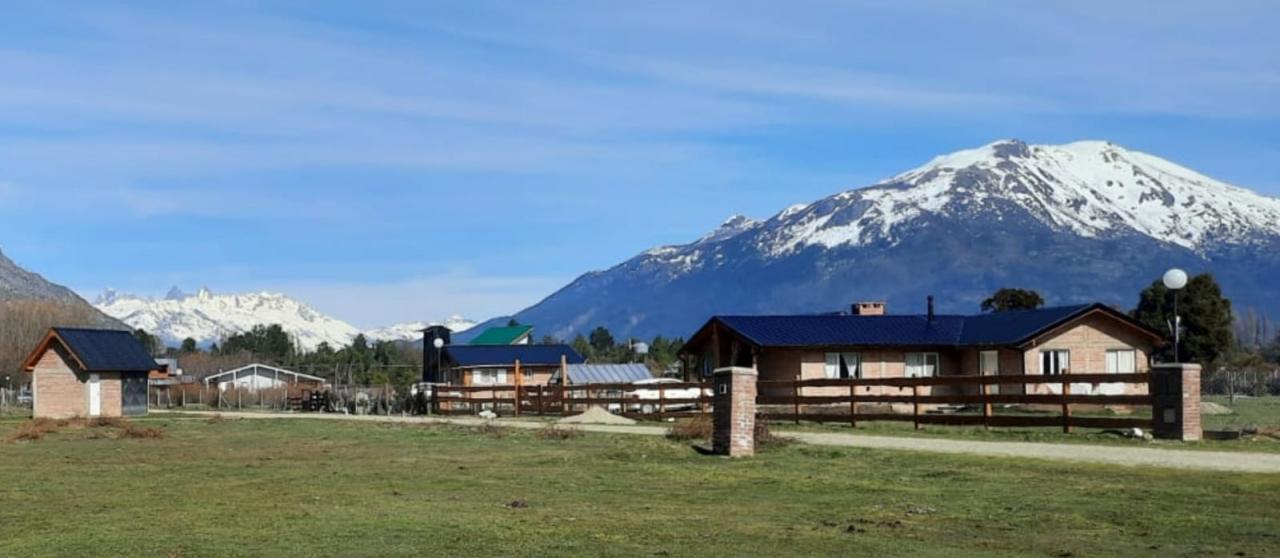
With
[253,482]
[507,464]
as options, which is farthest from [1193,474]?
[253,482]

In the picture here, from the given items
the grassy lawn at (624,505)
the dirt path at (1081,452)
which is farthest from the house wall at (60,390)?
the dirt path at (1081,452)

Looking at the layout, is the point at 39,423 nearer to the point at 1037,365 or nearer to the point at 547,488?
the point at 547,488

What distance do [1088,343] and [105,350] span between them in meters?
34.3

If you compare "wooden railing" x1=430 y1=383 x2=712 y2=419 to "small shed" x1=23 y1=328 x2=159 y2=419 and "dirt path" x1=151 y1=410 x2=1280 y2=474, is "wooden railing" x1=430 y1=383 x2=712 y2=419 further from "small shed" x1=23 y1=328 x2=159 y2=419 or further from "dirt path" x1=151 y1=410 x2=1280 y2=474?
"small shed" x1=23 y1=328 x2=159 y2=419

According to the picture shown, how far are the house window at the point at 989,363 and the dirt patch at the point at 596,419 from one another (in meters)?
14.1

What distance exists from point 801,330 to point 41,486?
112ft

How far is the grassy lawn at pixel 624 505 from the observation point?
1270 cm

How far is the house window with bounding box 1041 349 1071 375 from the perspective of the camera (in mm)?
49125

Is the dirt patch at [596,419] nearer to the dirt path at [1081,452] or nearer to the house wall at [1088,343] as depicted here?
the dirt path at [1081,452]

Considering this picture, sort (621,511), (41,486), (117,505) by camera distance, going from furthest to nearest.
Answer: (41,486)
(117,505)
(621,511)

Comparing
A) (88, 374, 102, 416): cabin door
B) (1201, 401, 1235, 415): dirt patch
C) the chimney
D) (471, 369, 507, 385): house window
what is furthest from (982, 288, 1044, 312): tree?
(88, 374, 102, 416): cabin door

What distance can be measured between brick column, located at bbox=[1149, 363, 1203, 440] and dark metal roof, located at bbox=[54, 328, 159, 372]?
132 feet

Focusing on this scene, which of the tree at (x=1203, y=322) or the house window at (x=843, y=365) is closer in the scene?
the house window at (x=843, y=365)

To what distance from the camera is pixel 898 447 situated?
81.8ft
